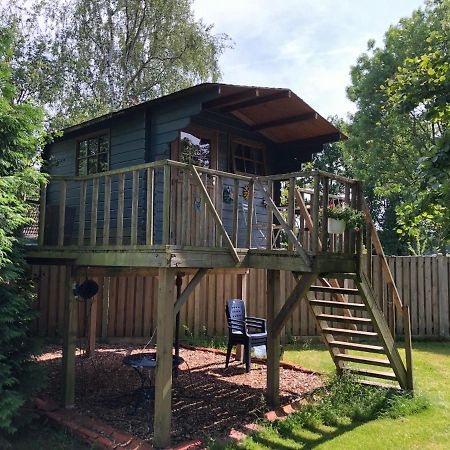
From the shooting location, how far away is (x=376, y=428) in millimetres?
4980

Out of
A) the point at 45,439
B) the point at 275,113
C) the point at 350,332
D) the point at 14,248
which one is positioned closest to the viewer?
the point at 45,439

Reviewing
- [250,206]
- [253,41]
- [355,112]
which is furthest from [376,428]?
[355,112]

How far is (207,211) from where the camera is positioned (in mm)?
5180

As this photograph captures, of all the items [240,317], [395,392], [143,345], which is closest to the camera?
[395,392]

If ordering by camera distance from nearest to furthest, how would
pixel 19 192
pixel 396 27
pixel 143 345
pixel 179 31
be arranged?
1. pixel 19 192
2. pixel 143 345
3. pixel 396 27
4. pixel 179 31

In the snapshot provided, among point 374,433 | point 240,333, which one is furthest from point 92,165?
point 374,433

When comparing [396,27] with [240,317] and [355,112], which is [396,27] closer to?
[355,112]

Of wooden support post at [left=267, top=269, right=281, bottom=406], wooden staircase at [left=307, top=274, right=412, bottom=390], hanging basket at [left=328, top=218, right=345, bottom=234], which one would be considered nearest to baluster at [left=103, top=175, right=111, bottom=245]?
wooden support post at [left=267, top=269, right=281, bottom=406]

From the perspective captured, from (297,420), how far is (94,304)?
449cm

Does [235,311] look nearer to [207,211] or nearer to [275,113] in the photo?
[207,211]

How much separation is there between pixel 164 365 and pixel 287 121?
502 centimetres

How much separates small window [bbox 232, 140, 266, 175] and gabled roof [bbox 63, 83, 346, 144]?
33 centimetres

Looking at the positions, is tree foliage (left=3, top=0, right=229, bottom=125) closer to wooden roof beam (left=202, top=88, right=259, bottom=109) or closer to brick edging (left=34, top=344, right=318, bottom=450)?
wooden roof beam (left=202, top=88, right=259, bottom=109)

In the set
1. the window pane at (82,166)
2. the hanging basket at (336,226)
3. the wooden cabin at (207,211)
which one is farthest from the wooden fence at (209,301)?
the hanging basket at (336,226)
